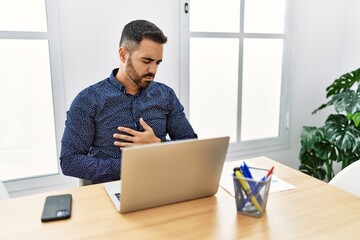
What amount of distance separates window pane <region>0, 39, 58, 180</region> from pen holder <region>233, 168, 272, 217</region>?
147 centimetres

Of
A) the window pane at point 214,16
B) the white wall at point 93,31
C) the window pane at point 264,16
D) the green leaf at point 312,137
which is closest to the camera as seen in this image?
the white wall at point 93,31

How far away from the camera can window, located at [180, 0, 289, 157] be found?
7.73 ft

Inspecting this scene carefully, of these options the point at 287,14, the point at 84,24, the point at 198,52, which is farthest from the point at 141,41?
the point at 287,14

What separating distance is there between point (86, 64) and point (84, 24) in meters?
0.24

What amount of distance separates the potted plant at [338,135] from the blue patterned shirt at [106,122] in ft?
3.97

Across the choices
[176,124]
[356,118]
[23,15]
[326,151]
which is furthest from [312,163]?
[23,15]

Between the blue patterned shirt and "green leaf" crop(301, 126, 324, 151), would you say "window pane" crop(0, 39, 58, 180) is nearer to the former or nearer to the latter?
the blue patterned shirt

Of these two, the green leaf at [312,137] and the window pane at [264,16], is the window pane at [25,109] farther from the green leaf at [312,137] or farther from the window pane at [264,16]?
the green leaf at [312,137]

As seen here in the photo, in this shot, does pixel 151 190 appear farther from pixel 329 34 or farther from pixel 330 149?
pixel 329 34

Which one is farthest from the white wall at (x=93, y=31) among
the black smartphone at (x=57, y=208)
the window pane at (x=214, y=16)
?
the black smartphone at (x=57, y=208)

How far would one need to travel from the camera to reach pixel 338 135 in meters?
2.29

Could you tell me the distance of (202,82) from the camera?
2.45 m

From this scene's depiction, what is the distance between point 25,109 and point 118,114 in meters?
0.78

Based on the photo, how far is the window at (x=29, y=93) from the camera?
1869 millimetres
